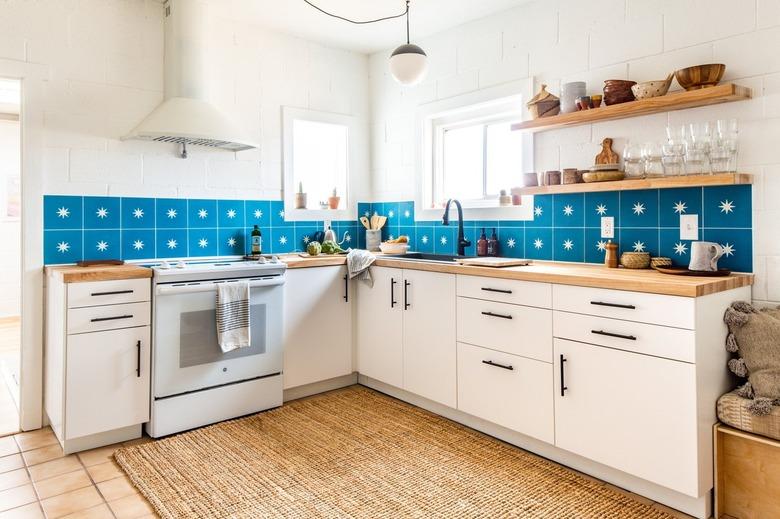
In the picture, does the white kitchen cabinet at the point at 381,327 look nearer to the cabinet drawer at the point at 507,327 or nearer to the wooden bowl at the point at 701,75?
the cabinet drawer at the point at 507,327

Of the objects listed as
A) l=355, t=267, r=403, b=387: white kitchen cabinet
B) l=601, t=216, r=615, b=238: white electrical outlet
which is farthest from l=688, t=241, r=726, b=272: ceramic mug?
l=355, t=267, r=403, b=387: white kitchen cabinet

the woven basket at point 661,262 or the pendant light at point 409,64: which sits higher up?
the pendant light at point 409,64

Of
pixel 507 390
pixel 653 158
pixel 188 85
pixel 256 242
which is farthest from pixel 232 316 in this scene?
pixel 653 158

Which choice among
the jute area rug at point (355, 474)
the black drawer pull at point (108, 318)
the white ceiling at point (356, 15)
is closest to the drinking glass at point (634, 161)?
the white ceiling at point (356, 15)

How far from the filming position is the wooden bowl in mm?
2324

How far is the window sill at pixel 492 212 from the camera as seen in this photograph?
10.8 ft

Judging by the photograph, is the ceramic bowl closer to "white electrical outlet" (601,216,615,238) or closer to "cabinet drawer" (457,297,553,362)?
"white electrical outlet" (601,216,615,238)

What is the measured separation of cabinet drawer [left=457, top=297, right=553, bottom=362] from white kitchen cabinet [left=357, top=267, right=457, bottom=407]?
12 centimetres

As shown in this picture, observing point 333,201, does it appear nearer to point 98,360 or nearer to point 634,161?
point 98,360

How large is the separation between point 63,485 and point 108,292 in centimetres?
90

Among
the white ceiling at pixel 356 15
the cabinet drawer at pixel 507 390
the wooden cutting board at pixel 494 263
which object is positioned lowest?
the cabinet drawer at pixel 507 390

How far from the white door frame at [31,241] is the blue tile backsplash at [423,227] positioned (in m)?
0.07

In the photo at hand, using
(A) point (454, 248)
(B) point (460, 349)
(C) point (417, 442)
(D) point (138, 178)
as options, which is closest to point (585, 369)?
(B) point (460, 349)

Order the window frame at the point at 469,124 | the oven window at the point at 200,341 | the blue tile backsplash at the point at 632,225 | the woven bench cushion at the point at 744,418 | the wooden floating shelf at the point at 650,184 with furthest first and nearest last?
the window frame at the point at 469,124 → the oven window at the point at 200,341 → the blue tile backsplash at the point at 632,225 → the wooden floating shelf at the point at 650,184 → the woven bench cushion at the point at 744,418
